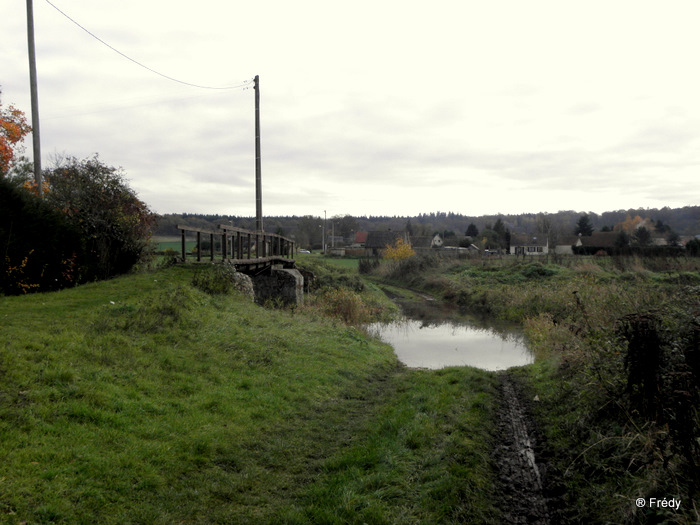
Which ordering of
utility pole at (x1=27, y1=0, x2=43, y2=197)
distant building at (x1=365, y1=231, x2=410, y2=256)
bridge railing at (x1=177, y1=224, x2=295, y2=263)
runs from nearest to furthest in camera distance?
bridge railing at (x1=177, y1=224, x2=295, y2=263) → utility pole at (x1=27, y1=0, x2=43, y2=197) → distant building at (x1=365, y1=231, x2=410, y2=256)

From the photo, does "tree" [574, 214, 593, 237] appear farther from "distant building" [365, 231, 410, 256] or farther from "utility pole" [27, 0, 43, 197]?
"utility pole" [27, 0, 43, 197]

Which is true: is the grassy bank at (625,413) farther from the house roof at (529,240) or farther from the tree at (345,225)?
the tree at (345,225)

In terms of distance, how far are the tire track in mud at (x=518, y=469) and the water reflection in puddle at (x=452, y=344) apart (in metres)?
6.00

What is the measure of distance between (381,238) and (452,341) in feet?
222

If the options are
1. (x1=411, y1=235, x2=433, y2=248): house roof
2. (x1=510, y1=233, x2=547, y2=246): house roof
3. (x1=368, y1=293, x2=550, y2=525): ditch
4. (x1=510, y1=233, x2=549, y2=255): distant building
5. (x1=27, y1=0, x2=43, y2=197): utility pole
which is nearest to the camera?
→ (x1=368, y1=293, x2=550, y2=525): ditch

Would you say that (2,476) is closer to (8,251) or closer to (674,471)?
(674,471)

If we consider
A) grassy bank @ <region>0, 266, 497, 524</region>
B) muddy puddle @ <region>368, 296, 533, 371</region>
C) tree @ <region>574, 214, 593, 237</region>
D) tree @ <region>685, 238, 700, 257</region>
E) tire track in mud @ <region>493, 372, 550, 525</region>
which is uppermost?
tree @ <region>574, 214, 593, 237</region>

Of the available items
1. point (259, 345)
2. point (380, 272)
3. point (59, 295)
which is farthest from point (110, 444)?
point (380, 272)

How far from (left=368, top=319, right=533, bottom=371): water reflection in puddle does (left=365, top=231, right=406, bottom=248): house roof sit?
6032 centimetres

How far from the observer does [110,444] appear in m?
Result: 5.46

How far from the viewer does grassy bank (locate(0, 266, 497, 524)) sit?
4.81 metres

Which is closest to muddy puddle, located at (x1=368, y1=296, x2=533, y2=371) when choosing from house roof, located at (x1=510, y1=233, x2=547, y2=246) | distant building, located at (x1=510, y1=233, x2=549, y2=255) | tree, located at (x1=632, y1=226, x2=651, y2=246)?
tree, located at (x1=632, y1=226, x2=651, y2=246)

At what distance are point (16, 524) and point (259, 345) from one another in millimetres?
7039

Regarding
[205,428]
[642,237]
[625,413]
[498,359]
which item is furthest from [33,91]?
[642,237]
